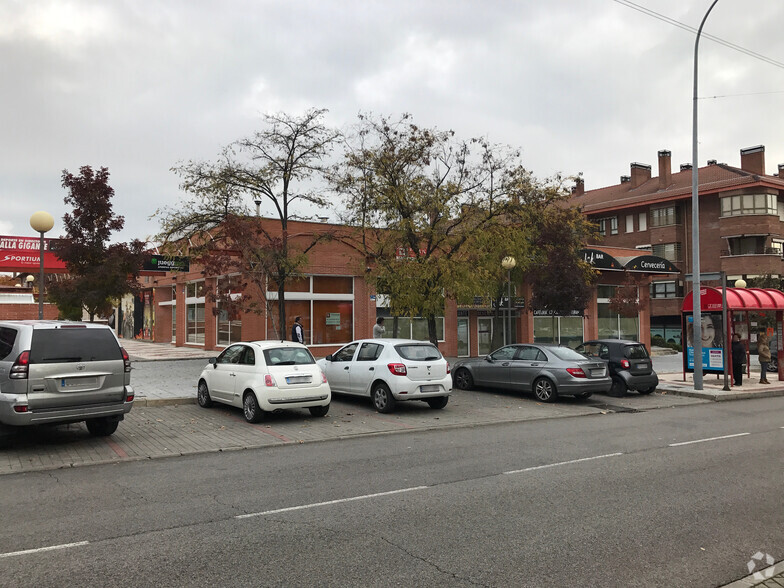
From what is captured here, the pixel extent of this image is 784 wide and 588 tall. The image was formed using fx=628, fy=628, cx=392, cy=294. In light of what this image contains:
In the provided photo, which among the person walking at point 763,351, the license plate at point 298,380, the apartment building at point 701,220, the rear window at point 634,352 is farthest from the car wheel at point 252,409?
the apartment building at point 701,220

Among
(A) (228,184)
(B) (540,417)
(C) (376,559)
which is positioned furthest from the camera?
(A) (228,184)

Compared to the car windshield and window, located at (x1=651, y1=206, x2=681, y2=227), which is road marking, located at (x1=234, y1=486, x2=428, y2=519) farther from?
window, located at (x1=651, y1=206, x2=681, y2=227)

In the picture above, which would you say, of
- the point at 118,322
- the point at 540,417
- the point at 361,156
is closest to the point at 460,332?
the point at 361,156

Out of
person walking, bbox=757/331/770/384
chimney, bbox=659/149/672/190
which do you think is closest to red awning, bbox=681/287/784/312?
person walking, bbox=757/331/770/384

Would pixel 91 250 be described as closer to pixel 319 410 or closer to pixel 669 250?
pixel 319 410

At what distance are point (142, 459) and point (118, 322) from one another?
4030 centimetres

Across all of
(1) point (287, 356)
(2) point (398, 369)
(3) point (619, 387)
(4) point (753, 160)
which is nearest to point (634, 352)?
(3) point (619, 387)

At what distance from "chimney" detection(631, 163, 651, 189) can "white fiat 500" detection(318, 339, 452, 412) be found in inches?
1849

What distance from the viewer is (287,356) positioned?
12023mm

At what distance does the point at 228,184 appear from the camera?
19328mm

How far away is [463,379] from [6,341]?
11773 mm

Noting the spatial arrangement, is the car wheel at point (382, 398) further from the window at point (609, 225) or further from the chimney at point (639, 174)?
the chimney at point (639, 174)

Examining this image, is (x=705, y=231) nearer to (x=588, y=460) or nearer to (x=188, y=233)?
(x=188, y=233)

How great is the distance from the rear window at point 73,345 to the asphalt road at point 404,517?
1.79 m
